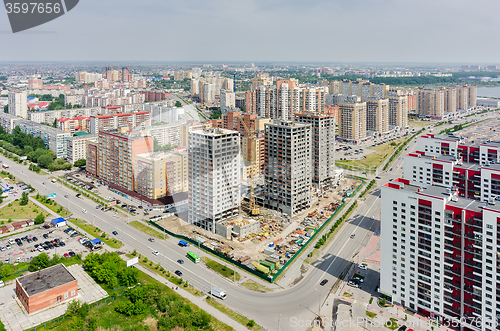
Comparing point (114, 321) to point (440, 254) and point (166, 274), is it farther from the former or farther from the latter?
point (440, 254)

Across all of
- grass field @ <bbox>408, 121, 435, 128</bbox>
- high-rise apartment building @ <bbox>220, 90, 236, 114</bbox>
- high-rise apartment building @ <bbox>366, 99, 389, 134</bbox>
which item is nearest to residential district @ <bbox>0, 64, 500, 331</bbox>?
high-rise apartment building @ <bbox>366, 99, 389, 134</bbox>

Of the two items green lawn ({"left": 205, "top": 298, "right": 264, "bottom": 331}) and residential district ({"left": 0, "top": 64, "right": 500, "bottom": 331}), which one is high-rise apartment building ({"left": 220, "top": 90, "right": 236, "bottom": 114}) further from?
green lawn ({"left": 205, "top": 298, "right": 264, "bottom": 331})

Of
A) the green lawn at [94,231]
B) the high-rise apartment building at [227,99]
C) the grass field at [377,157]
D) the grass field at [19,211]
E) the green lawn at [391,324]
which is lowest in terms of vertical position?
the green lawn at [391,324]

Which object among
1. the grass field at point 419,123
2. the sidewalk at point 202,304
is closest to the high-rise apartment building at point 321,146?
the sidewalk at point 202,304

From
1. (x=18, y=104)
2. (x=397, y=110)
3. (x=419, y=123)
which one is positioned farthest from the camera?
(x=419, y=123)

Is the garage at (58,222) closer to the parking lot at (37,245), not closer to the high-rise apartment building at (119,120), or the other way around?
the parking lot at (37,245)

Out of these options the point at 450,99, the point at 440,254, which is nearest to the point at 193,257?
the point at 440,254
